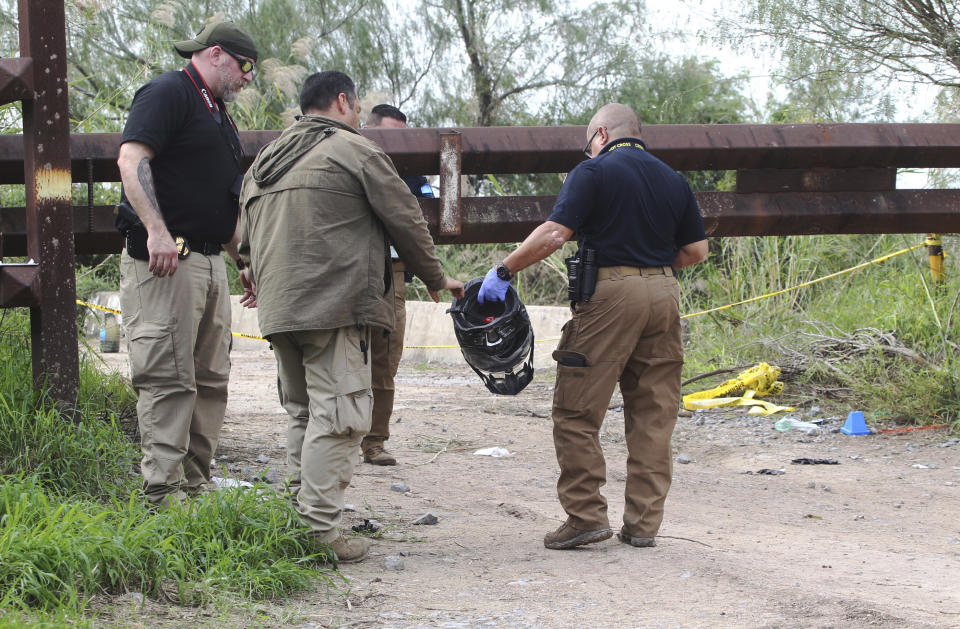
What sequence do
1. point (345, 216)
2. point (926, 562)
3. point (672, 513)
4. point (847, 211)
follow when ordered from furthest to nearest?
point (847, 211), point (672, 513), point (926, 562), point (345, 216)

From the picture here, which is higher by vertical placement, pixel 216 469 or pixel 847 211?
pixel 847 211

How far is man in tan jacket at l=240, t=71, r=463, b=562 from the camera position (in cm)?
362

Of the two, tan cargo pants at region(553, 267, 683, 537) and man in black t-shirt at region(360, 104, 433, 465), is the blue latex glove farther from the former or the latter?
man in black t-shirt at region(360, 104, 433, 465)

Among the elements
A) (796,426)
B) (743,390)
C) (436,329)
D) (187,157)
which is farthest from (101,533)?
(436,329)

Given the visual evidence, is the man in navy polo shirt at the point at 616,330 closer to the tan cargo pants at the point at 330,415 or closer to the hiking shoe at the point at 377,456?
the tan cargo pants at the point at 330,415

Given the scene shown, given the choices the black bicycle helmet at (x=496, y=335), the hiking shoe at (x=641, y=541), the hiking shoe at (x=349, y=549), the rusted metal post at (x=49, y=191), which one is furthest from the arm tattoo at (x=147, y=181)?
the hiking shoe at (x=641, y=541)

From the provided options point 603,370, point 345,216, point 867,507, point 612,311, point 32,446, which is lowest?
point 867,507

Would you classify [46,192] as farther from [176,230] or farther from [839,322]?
[839,322]

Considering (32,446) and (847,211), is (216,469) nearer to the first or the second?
(32,446)

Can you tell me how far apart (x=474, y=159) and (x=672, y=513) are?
2031 millimetres

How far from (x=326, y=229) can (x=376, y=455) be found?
244 cm

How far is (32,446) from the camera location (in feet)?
13.6

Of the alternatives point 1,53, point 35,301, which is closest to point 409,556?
point 35,301

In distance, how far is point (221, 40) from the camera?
164 inches
